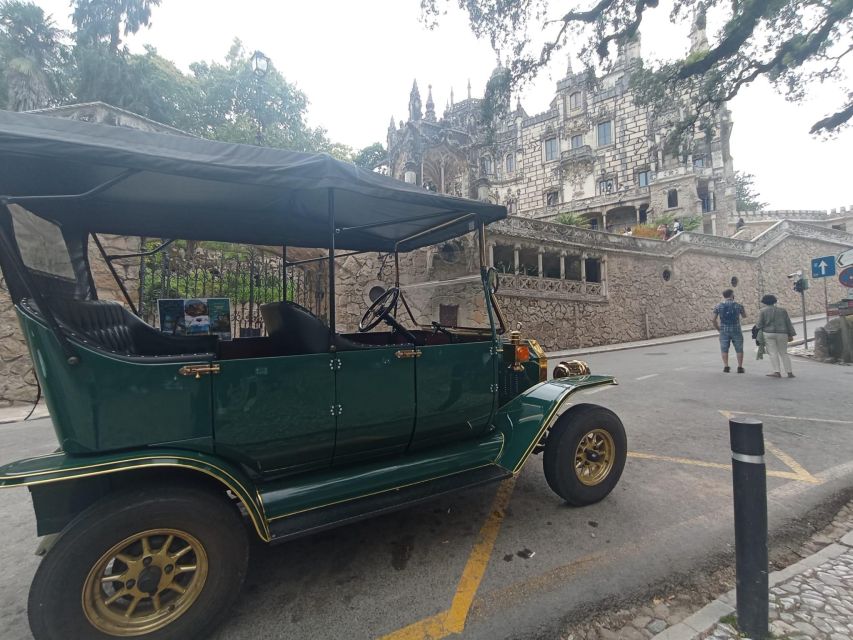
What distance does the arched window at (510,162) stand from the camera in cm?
4222

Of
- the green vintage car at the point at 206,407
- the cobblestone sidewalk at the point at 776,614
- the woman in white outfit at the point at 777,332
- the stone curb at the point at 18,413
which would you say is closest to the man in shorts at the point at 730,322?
the woman in white outfit at the point at 777,332

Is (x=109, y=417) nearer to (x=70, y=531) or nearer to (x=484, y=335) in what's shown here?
(x=70, y=531)

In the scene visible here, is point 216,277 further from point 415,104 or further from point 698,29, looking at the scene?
point 415,104

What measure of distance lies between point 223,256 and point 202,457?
28.0ft

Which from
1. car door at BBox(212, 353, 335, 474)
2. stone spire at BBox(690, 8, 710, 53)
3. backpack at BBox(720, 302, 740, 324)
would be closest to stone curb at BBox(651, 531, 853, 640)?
car door at BBox(212, 353, 335, 474)

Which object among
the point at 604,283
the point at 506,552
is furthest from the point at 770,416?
the point at 604,283

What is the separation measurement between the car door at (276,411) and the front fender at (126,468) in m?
0.16

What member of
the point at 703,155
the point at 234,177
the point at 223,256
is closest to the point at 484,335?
the point at 234,177

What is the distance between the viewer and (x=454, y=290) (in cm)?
1525

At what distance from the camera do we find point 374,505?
2471 mm

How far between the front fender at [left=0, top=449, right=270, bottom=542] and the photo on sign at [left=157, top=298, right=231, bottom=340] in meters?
1.97

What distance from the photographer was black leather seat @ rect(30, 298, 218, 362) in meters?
2.11

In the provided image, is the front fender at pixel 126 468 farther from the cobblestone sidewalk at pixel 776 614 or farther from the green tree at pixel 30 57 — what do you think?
the green tree at pixel 30 57

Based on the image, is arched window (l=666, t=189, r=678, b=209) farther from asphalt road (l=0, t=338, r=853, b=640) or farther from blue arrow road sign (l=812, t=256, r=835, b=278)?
asphalt road (l=0, t=338, r=853, b=640)
